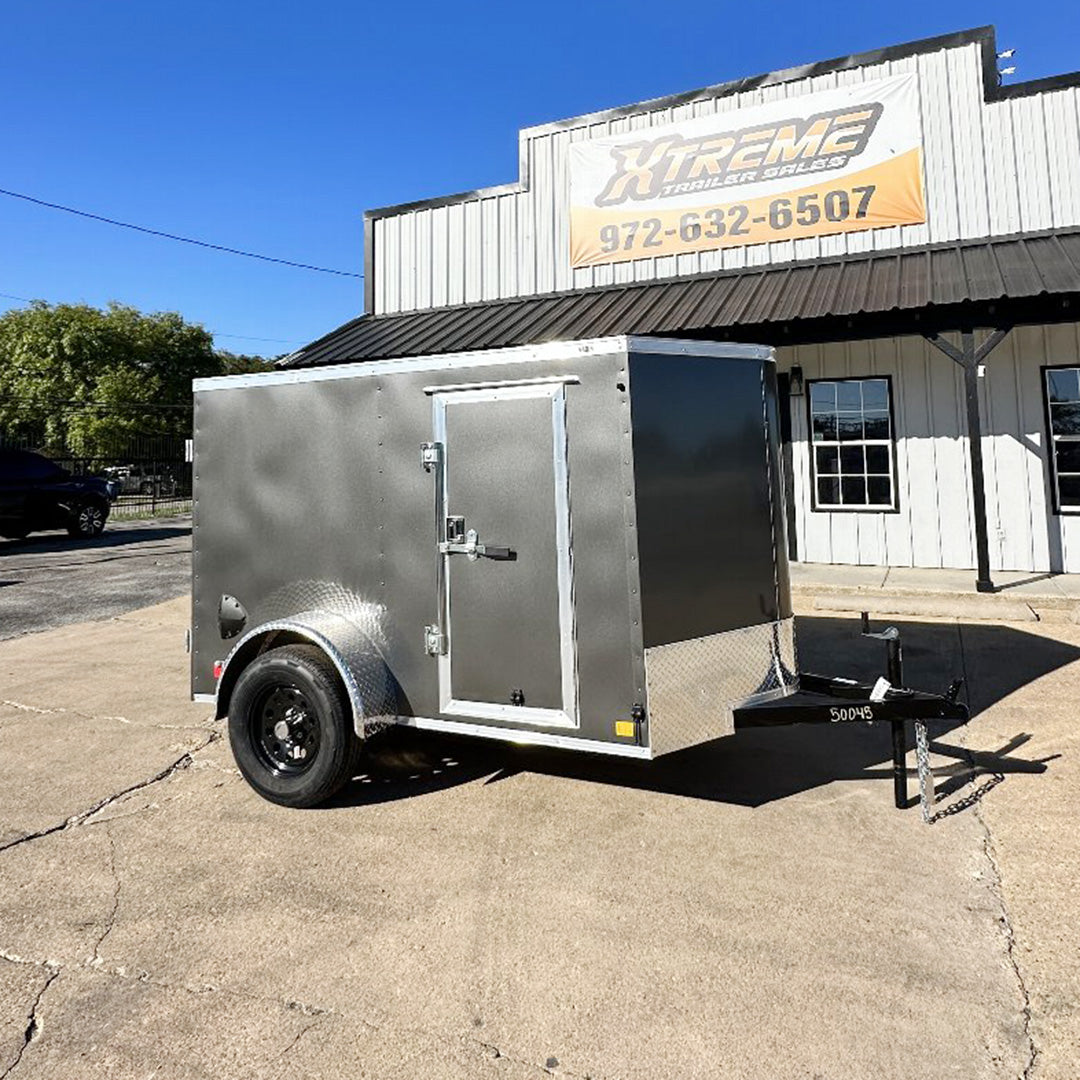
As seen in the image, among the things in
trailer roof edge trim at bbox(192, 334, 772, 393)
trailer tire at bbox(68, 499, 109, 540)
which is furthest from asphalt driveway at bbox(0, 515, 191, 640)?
trailer roof edge trim at bbox(192, 334, 772, 393)

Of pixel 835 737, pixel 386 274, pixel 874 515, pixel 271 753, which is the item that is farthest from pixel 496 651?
pixel 386 274

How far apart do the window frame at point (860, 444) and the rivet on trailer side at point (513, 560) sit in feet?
25.3

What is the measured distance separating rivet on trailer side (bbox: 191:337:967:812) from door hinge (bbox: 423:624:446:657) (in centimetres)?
2

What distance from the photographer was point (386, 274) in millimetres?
15156

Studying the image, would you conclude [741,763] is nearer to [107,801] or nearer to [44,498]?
[107,801]

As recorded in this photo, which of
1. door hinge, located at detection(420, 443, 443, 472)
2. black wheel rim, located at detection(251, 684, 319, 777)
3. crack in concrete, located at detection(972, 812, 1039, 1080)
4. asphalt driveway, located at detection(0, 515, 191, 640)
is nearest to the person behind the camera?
crack in concrete, located at detection(972, 812, 1039, 1080)

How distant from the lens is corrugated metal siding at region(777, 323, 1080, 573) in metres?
10.3

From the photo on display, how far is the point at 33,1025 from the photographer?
2617 millimetres

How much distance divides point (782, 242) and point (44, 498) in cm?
1756

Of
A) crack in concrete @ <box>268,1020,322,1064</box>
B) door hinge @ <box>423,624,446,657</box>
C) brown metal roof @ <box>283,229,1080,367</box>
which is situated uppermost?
brown metal roof @ <box>283,229,1080,367</box>

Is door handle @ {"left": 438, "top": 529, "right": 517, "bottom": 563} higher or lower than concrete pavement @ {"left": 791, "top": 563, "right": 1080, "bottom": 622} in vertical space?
higher

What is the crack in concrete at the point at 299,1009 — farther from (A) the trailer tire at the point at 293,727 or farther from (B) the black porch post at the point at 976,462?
(B) the black porch post at the point at 976,462

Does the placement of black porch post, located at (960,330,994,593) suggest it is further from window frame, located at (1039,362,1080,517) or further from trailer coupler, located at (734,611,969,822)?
trailer coupler, located at (734,611,969,822)

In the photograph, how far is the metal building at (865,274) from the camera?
10086 millimetres
